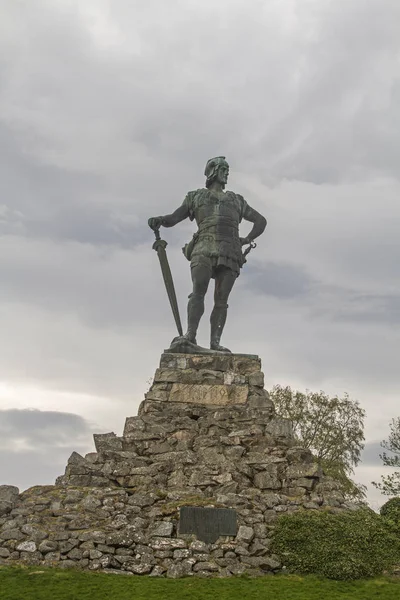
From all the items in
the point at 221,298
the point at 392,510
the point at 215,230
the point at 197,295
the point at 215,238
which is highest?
the point at 215,230

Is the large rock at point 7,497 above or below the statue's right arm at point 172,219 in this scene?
below

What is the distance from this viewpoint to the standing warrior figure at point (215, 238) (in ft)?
47.2

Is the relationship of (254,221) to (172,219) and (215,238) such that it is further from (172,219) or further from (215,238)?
(172,219)

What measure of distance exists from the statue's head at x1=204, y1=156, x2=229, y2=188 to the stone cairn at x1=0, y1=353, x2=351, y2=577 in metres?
4.30

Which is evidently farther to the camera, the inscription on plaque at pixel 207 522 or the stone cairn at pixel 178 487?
the inscription on plaque at pixel 207 522

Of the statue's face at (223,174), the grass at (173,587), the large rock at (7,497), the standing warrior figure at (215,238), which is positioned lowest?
the grass at (173,587)

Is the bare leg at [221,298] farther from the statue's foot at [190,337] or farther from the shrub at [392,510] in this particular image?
the shrub at [392,510]

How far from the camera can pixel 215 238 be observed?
14594 millimetres

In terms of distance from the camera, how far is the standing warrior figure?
1438 centimetres

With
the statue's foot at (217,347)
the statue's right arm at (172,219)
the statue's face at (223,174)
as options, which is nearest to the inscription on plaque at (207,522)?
the statue's foot at (217,347)

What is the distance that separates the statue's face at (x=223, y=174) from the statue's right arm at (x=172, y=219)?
103cm

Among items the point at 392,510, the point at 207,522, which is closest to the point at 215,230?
the point at 392,510

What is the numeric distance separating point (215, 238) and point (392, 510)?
6.79 m

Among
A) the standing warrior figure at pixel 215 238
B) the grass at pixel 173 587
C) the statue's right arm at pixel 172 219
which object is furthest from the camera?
the statue's right arm at pixel 172 219
